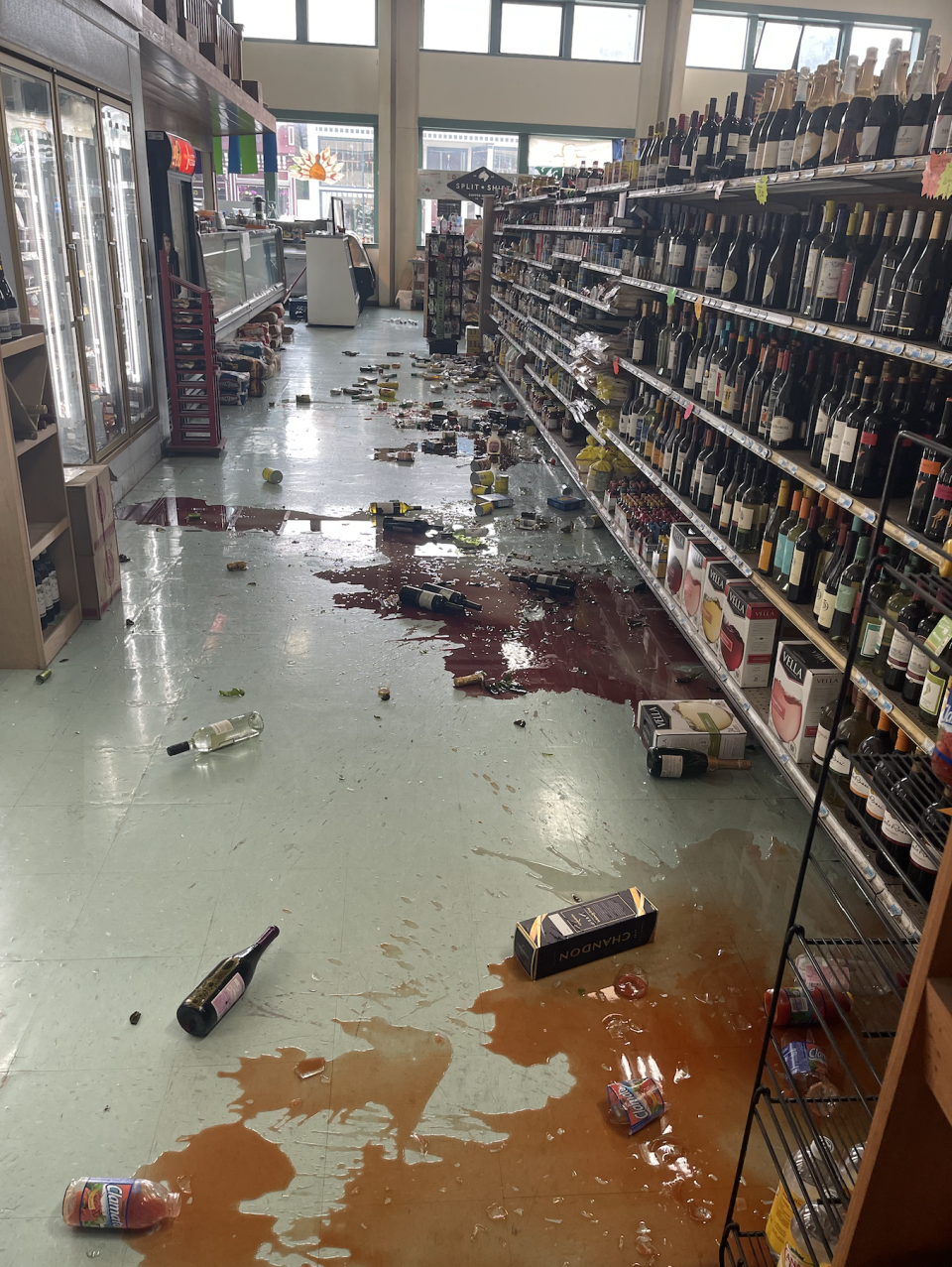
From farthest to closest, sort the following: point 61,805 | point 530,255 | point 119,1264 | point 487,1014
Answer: point 530,255, point 61,805, point 487,1014, point 119,1264

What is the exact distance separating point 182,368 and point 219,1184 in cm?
746

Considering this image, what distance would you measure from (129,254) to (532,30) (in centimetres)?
1616

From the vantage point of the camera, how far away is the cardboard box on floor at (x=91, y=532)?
15.3 ft

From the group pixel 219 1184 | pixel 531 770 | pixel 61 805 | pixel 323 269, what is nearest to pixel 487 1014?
pixel 219 1184

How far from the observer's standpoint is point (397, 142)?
20328 millimetres

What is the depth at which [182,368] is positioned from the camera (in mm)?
8180

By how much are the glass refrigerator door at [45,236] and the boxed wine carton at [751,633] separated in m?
3.72

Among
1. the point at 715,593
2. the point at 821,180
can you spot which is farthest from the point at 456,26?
the point at 715,593

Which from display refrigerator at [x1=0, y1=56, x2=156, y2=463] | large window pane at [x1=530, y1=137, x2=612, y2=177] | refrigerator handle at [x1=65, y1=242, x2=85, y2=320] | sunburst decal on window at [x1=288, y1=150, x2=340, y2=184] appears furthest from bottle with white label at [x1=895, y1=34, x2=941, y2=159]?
sunburst decal on window at [x1=288, y1=150, x2=340, y2=184]

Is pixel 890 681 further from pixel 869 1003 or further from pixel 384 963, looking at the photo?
pixel 384 963

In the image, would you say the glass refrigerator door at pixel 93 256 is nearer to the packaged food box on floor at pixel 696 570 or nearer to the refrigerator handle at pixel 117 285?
the refrigerator handle at pixel 117 285

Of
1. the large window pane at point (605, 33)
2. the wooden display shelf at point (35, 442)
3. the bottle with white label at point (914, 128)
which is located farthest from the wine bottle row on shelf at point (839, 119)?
the large window pane at point (605, 33)

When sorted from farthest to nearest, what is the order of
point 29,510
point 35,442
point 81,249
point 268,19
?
1. point 268,19
2. point 81,249
3. point 29,510
4. point 35,442

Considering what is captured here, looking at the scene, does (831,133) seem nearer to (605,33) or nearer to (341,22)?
(605,33)
